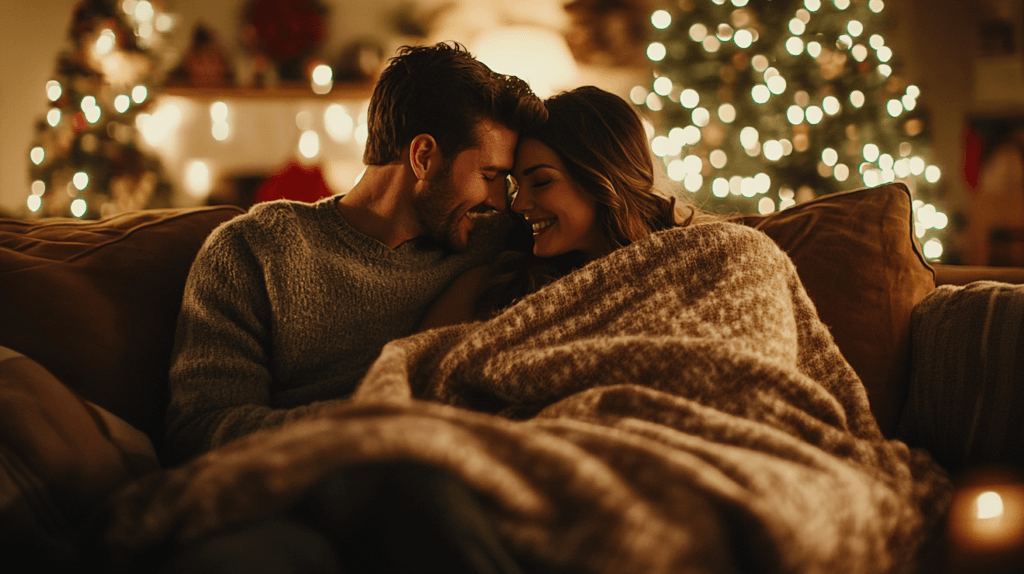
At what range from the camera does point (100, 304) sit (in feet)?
3.62

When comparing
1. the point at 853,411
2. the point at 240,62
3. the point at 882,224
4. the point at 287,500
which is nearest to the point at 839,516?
the point at 853,411

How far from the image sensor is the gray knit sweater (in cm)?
109

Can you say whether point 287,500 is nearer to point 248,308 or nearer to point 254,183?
point 248,308

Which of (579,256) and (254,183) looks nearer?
(579,256)

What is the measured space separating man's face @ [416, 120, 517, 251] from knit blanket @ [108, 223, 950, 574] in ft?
0.98

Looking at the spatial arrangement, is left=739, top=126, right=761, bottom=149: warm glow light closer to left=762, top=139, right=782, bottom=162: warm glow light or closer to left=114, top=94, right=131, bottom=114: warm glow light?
left=762, top=139, right=782, bottom=162: warm glow light

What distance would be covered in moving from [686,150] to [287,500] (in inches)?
97.0

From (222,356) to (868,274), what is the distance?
3.96 feet

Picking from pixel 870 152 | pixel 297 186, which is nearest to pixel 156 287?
pixel 297 186

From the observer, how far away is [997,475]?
3.11ft

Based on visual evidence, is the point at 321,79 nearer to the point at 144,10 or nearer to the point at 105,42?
the point at 144,10

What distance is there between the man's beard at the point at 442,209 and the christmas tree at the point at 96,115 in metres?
2.38

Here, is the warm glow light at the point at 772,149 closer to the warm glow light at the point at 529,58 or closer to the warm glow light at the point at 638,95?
the warm glow light at the point at 638,95

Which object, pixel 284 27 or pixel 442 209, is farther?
pixel 284 27
